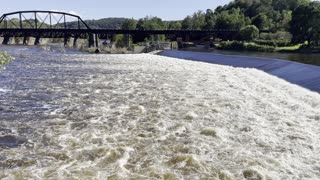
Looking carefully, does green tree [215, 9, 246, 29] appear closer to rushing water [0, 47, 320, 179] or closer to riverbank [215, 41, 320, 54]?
riverbank [215, 41, 320, 54]

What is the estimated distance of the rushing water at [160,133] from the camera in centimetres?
989

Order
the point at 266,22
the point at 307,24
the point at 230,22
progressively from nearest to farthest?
1. the point at 307,24
2. the point at 266,22
3. the point at 230,22

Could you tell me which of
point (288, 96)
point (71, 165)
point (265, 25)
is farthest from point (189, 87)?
point (265, 25)

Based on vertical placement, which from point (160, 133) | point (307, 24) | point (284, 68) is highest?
point (307, 24)

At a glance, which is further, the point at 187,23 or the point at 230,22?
the point at 187,23

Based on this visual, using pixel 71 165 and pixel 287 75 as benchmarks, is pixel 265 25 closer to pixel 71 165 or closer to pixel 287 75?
pixel 287 75

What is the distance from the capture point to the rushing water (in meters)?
9.89

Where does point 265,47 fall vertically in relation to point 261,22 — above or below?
below

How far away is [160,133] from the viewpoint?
1327 centimetres

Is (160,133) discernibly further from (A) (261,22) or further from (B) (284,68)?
(A) (261,22)

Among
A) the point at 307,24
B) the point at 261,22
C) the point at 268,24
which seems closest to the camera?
the point at 307,24

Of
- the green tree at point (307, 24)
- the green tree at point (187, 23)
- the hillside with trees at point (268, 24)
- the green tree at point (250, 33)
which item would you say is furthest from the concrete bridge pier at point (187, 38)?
the green tree at point (307, 24)

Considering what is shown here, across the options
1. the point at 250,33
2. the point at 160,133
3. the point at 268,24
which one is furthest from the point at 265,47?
the point at 160,133

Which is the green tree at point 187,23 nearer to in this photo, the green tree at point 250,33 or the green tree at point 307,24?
the green tree at point 250,33
